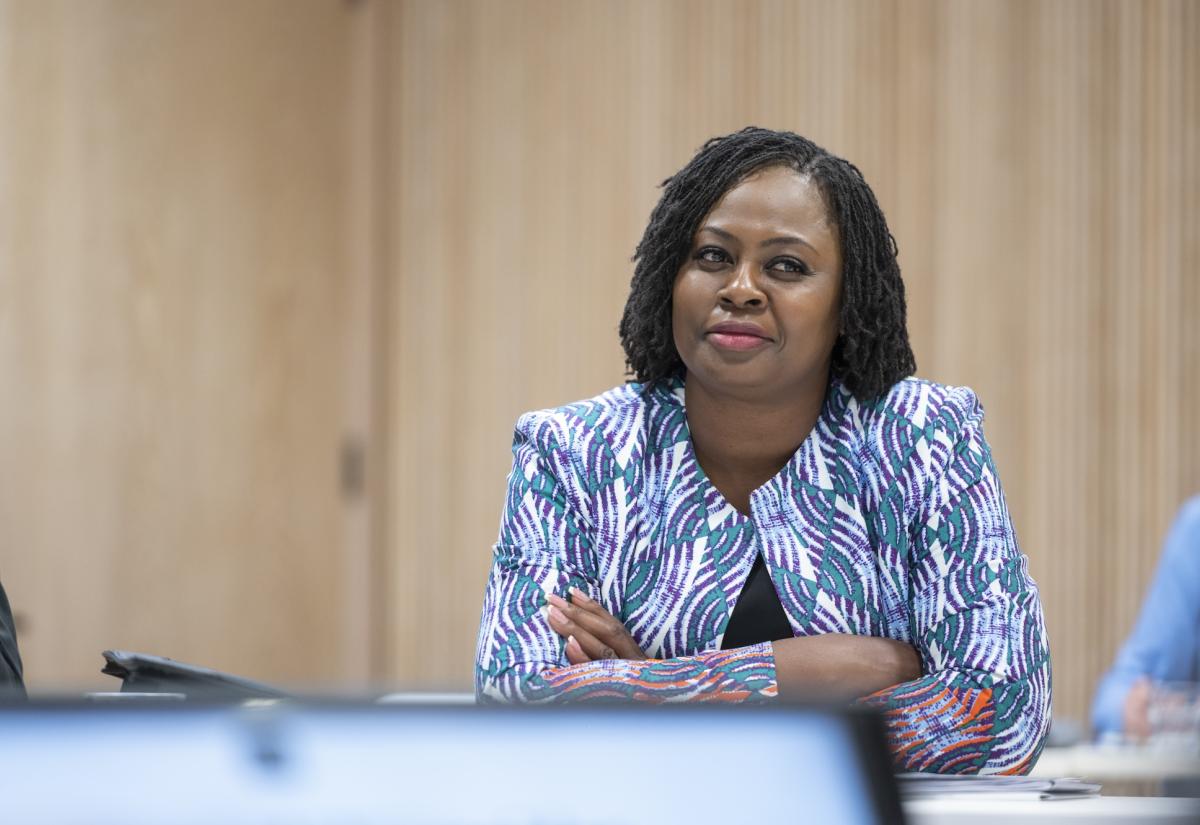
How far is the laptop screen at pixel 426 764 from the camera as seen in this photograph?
0.55m

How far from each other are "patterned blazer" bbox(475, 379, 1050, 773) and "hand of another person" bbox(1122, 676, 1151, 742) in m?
0.25

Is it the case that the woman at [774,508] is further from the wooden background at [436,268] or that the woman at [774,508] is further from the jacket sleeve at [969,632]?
the wooden background at [436,268]

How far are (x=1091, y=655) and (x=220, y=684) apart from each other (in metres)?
2.53

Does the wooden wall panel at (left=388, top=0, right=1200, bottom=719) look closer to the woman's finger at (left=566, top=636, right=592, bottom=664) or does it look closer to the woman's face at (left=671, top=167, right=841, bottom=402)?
the woman's face at (left=671, top=167, right=841, bottom=402)

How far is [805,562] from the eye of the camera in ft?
6.04

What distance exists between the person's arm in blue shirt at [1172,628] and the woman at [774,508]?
1.33 metres

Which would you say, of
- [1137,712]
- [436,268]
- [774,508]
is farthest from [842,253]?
[436,268]

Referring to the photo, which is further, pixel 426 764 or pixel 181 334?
pixel 181 334

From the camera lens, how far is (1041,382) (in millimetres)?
3568

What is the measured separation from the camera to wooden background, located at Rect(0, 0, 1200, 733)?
11.4 feet

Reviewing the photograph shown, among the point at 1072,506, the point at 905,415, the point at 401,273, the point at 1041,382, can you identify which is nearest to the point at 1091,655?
the point at 1072,506

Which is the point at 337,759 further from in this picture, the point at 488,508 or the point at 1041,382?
the point at 488,508

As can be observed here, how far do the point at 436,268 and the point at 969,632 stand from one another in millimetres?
2833

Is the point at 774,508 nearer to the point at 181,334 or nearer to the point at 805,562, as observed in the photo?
the point at 805,562
